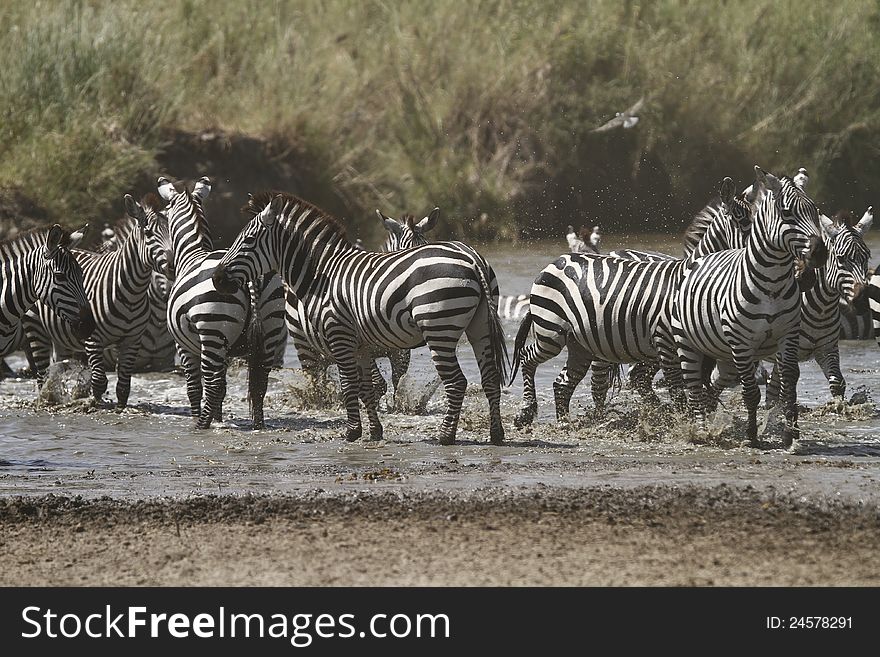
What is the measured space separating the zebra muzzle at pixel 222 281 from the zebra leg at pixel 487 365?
191 cm

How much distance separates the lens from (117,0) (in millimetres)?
28484

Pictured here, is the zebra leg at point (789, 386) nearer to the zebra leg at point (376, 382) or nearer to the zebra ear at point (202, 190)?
the zebra leg at point (376, 382)

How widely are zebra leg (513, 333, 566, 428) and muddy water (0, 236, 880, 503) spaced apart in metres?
0.13

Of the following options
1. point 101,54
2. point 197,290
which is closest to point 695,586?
point 197,290

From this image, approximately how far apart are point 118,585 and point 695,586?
248 cm

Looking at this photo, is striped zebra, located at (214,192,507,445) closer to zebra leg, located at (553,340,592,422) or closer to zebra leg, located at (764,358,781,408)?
zebra leg, located at (553,340,592,422)

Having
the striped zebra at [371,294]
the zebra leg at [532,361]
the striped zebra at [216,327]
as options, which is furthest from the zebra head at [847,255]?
the striped zebra at [216,327]

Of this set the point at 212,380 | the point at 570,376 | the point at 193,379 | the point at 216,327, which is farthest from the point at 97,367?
the point at 570,376

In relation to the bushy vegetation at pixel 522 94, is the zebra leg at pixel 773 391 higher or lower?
lower

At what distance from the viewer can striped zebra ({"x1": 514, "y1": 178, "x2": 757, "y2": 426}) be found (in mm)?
11070

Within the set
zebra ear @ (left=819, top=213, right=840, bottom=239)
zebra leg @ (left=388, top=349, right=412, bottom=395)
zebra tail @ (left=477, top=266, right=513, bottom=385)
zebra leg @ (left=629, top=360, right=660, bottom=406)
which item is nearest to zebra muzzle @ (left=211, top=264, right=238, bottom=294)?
zebra tail @ (left=477, top=266, right=513, bottom=385)

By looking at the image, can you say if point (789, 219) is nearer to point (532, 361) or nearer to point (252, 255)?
point (532, 361)

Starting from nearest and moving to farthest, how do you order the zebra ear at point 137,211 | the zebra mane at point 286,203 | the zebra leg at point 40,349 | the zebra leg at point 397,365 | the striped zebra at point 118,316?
the zebra mane at point 286,203 → the zebra ear at point 137,211 → the zebra leg at point 397,365 → the striped zebra at point 118,316 → the zebra leg at point 40,349

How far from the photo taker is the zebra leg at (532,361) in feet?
38.7
